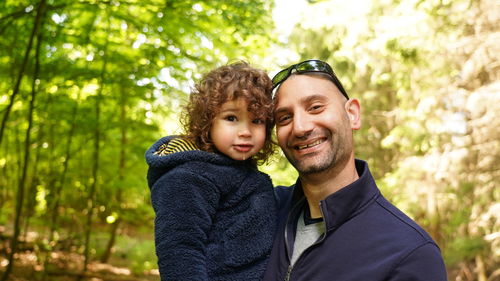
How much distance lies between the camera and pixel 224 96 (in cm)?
196

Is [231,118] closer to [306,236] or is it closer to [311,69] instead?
[311,69]

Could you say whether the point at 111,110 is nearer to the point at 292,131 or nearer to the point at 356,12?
the point at 356,12

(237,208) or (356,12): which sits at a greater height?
(356,12)

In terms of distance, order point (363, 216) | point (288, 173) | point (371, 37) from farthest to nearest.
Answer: point (371, 37) → point (288, 173) → point (363, 216)

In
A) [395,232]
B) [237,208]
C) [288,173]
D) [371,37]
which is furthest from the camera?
[371,37]

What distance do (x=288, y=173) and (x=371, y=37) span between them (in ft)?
16.1

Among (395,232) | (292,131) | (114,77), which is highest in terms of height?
(114,77)

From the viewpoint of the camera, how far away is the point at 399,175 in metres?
8.15

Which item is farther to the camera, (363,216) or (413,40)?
(413,40)

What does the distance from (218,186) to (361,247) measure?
0.62 meters

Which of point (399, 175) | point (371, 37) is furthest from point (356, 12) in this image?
point (399, 175)

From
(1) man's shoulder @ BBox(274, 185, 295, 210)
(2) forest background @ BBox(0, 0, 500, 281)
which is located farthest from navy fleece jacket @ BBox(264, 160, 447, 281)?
(2) forest background @ BBox(0, 0, 500, 281)

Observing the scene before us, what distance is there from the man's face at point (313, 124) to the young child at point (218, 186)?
10 cm

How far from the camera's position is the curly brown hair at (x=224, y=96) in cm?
194
